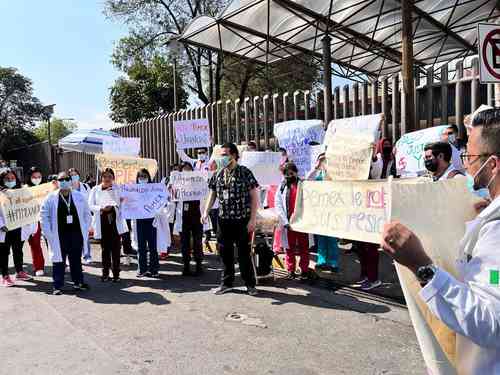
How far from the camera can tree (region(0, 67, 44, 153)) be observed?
5400 cm

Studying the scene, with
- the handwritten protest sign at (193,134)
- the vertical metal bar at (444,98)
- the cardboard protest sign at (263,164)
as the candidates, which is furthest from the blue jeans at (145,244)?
the vertical metal bar at (444,98)

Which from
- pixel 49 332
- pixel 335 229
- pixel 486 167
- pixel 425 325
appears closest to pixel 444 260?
pixel 425 325

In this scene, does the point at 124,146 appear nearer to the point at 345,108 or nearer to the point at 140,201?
the point at 140,201

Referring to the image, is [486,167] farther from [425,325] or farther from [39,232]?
[39,232]

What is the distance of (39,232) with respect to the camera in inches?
344

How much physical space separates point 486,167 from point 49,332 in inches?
195

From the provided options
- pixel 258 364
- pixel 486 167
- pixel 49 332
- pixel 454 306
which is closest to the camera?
pixel 454 306

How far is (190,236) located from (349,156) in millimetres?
3214

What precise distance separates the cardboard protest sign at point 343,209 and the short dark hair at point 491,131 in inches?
140

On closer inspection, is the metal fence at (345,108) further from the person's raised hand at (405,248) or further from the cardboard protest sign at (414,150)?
the person's raised hand at (405,248)

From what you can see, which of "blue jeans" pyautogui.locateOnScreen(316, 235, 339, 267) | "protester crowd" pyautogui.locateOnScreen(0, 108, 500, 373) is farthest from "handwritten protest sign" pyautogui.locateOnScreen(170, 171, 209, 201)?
"blue jeans" pyautogui.locateOnScreen(316, 235, 339, 267)

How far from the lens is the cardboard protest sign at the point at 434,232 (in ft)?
7.13

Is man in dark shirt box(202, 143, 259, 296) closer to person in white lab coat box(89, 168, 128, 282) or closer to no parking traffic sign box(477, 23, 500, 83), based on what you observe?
person in white lab coat box(89, 168, 128, 282)

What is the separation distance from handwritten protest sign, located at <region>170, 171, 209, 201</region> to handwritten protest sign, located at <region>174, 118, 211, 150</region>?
3049mm
